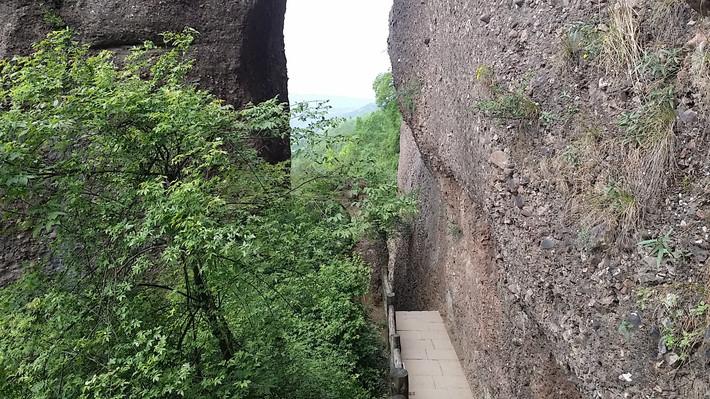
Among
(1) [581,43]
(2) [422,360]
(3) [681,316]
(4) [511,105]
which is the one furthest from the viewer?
(2) [422,360]

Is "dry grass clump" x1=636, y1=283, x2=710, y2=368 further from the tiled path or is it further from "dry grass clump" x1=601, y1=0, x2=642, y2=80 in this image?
the tiled path

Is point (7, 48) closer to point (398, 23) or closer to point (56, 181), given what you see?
point (56, 181)

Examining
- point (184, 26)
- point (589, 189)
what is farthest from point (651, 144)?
point (184, 26)

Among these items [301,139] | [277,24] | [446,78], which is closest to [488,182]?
[301,139]

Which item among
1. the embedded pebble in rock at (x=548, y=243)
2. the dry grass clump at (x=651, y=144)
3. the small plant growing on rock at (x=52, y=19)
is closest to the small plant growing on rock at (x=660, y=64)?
the dry grass clump at (x=651, y=144)

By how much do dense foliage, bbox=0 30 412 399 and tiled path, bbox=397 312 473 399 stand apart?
3433 millimetres

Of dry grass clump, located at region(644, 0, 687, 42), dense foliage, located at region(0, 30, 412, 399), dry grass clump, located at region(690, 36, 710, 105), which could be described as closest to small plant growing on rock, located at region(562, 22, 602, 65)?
dry grass clump, located at region(644, 0, 687, 42)

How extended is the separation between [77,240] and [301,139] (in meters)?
2.60

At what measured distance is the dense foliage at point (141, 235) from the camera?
3.86 meters

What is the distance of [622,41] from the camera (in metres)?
3.18

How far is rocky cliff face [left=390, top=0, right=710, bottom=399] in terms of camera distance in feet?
8.63

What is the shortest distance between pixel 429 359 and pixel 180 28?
851 centimetres

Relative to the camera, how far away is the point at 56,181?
428cm

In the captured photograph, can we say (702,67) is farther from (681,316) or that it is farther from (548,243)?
(548,243)
